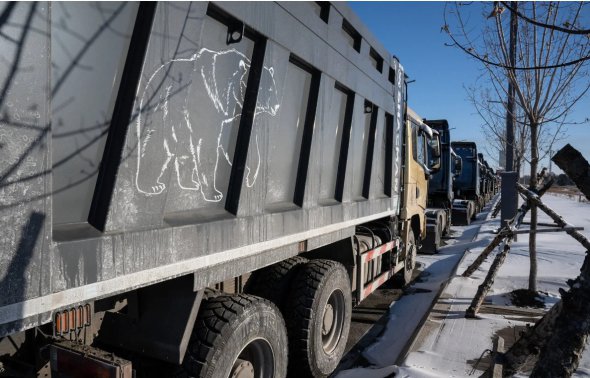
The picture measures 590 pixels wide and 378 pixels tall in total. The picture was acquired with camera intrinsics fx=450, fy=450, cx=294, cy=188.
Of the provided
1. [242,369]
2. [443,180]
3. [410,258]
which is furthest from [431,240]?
[242,369]

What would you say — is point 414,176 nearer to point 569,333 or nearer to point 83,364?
point 569,333

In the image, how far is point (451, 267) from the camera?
920 centimetres

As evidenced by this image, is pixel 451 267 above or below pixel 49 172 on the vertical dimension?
→ below

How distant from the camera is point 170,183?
2145 millimetres

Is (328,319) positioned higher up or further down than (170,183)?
further down

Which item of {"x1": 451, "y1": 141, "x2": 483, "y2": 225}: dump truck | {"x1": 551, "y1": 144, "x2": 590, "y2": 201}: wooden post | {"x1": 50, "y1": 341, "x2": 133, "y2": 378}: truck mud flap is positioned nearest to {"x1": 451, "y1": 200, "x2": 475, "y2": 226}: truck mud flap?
{"x1": 451, "y1": 141, "x2": 483, "y2": 225}: dump truck

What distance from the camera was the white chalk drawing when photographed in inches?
77.1

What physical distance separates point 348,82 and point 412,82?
10.6 ft

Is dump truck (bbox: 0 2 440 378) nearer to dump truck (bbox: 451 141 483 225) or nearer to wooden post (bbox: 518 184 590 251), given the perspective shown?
wooden post (bbox: 518 184 590 251)

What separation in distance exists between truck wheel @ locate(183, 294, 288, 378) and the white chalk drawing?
63 centimetres

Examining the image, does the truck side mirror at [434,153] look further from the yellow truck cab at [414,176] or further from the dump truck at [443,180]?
the dump truck at [443,180]

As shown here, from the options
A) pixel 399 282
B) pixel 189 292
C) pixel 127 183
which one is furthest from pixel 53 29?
pixel 399 282

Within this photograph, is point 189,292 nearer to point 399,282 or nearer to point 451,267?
point 399,282

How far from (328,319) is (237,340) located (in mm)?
1910
